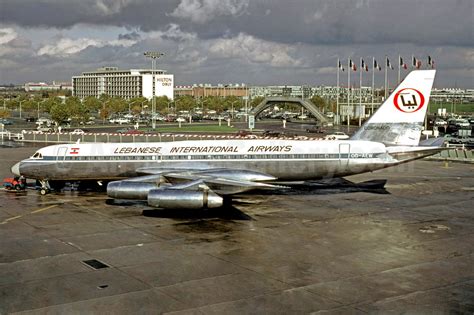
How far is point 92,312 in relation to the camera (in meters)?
17.4

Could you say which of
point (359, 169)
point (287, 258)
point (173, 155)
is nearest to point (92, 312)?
point (287, 258)

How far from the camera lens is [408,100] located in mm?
38656

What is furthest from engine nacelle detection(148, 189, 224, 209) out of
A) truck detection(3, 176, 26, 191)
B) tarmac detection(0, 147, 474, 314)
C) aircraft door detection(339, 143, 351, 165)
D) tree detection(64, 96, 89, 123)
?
tree detection(64, 96, 89, 123)

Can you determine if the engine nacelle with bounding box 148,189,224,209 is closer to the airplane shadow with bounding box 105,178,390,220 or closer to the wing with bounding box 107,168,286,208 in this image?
the wing with bounding box 107,168,286,208

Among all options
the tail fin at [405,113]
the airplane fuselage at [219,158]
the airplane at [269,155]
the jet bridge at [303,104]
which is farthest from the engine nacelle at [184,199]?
the jet bridge at [303,104]

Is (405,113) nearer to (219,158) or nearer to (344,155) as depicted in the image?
(344,155)

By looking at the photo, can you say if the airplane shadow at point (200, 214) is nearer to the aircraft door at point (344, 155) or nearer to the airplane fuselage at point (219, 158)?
the airplane fuselage at point (219, 158)

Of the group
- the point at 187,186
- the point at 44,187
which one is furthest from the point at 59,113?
the point at 187,186

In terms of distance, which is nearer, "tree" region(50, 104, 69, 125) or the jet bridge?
"tree" region(50, 104, 69, 125)

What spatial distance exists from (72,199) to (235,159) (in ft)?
42.0

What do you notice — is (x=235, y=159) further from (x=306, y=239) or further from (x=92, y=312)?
(x=92, y=312)

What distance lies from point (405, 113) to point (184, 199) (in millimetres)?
18989

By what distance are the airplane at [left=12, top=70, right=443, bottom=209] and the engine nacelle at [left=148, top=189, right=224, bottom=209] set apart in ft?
14.2

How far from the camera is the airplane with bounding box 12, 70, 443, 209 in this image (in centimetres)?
3694
